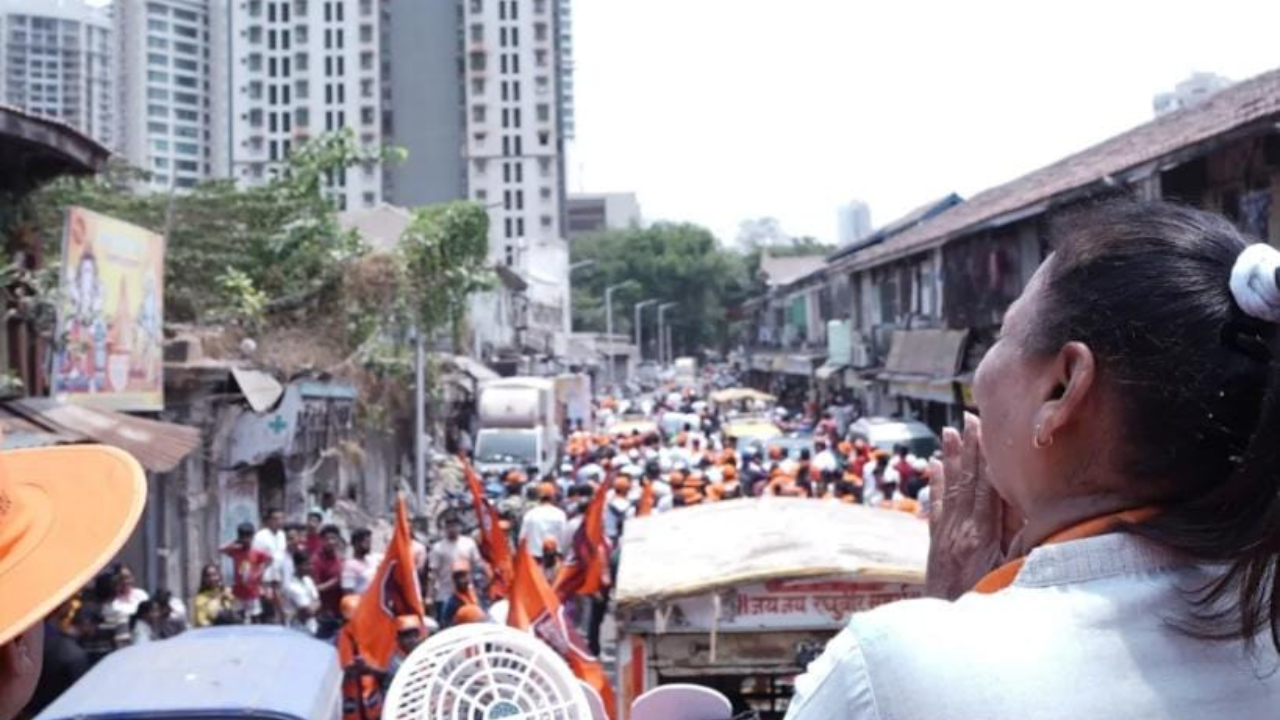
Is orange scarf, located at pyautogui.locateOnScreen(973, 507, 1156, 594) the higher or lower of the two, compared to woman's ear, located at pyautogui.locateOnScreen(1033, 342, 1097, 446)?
lower

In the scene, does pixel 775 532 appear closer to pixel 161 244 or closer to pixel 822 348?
pixel 161 244

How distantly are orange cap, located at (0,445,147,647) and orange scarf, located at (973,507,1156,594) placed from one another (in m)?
1.16

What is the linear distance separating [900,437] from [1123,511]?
2127 cm

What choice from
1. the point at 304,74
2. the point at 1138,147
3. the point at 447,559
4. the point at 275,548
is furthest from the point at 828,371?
the point at 304,74

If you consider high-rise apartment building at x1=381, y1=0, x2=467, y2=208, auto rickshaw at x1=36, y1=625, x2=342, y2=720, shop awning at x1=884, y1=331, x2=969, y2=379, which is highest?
high-rise apartment building at x1=381, y1=0, x2=467, y2=208

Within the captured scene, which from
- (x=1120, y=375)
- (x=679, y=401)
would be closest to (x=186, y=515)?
(x=1120, y=375)

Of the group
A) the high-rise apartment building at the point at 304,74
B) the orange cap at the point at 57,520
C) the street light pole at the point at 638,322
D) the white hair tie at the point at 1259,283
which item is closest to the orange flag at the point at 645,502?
the orange cap at the point at 57,520

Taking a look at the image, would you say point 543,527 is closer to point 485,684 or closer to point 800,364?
point 485,684

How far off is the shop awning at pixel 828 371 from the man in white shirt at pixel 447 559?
27478 millimetres

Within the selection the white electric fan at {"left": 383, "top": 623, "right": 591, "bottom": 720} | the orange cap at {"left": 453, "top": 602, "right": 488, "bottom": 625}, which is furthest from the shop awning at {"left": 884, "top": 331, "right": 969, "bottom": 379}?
the white electric fan at {"left": 383, "top": 623, "right": 591, "bottom": 720}

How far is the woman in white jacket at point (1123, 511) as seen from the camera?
1424 mm

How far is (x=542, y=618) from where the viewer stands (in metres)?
8.27

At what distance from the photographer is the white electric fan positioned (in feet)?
12.0

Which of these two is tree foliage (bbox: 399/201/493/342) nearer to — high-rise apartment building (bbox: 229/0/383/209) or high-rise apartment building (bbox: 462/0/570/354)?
high-rise apartment building (bbox: 462/0/570/354)
